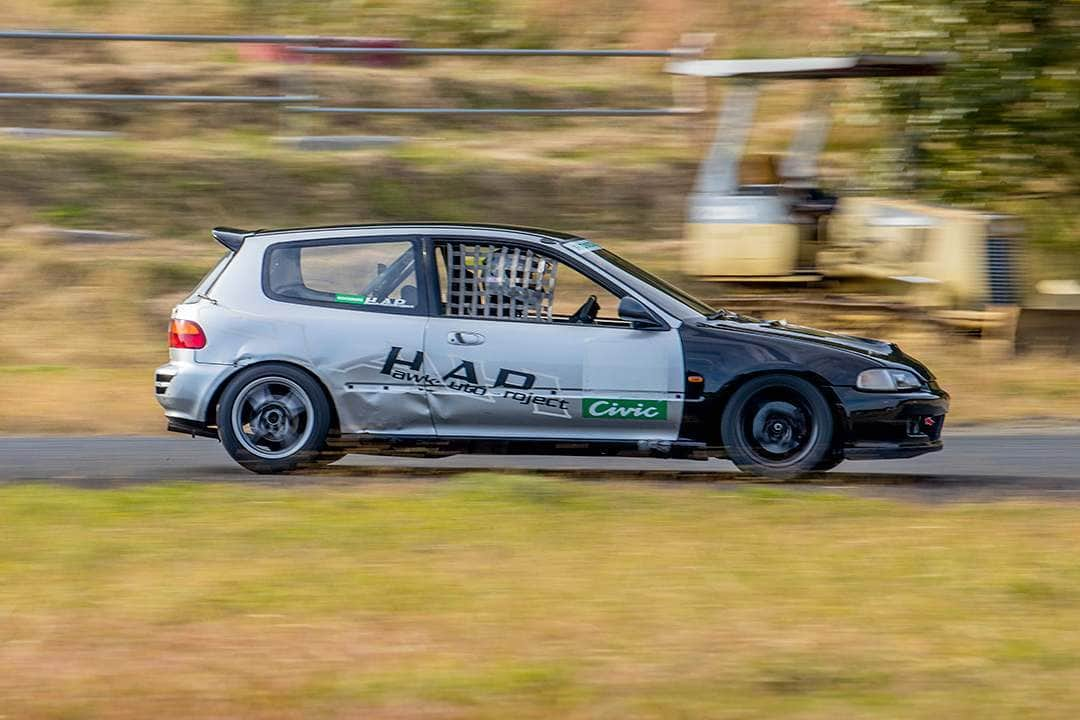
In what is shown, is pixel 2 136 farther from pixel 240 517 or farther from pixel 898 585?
pixel 898 585

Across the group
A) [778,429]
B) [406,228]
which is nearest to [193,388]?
[406,228]

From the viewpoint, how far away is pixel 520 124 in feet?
67.2

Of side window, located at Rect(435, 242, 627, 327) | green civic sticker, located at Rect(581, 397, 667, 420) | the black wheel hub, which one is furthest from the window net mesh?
the black wheel hub

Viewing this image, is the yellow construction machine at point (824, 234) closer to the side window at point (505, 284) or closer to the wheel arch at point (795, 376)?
the wheel arch at point (795, 376)

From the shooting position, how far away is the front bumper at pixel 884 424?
28.2ft

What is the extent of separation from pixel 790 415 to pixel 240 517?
10.3 feet

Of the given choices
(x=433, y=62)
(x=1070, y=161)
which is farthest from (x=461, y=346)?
(x=433, y=62)

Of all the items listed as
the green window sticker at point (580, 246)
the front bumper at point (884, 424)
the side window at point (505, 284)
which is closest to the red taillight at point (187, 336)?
the side window at point (505, 284)

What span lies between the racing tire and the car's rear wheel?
2.33 metres

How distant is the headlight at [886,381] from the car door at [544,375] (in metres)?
1.01

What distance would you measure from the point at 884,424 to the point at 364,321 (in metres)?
2.98

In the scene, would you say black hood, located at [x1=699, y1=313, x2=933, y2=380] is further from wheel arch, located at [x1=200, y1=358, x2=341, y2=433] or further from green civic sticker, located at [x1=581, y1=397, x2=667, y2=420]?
wheel arch, located at [x1=200, y1=358, x2=341, y2=433]

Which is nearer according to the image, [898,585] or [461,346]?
[898,585]

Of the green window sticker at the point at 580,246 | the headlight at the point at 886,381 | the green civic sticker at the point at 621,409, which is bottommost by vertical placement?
the green civic sticker at the point at 621,409
